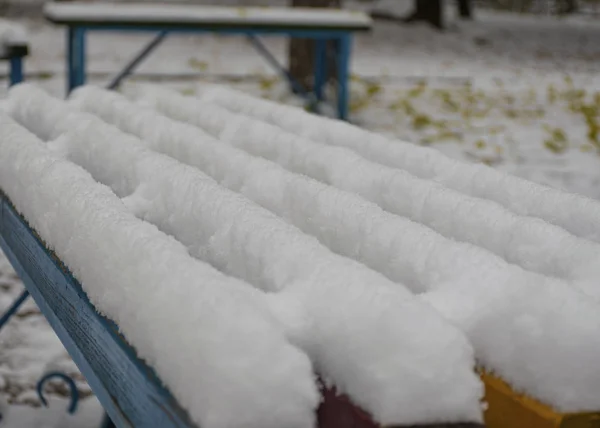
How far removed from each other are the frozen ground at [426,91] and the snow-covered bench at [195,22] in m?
1.07

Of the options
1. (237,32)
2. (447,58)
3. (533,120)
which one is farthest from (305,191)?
(447,58)

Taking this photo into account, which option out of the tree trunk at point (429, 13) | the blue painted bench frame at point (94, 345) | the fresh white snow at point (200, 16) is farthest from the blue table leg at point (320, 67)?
the tree trunk at point (429, 13)

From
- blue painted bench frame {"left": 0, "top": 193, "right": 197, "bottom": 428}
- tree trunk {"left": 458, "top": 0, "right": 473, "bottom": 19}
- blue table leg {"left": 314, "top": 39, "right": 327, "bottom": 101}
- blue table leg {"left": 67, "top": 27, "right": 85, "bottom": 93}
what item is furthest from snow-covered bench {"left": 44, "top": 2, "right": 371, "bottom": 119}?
tree trunk {"left": 458, "top": 0, "right": 473, "bottom": 19}

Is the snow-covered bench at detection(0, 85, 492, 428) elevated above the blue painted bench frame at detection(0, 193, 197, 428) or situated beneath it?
elevated above

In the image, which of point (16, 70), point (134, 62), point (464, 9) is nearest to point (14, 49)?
point (16, 70)

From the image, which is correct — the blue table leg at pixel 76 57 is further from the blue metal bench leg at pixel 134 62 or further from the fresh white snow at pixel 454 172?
the fresh white snow at pixel 454 172

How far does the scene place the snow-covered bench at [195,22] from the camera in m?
5.49

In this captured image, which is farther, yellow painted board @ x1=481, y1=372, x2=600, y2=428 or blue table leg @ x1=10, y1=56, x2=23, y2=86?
blue table leg @ x1=10, y1=56, x2=23, y2=86

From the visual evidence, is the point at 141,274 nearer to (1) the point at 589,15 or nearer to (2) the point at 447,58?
(2) the point at 447,58

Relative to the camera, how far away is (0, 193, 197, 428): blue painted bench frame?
0.91 m

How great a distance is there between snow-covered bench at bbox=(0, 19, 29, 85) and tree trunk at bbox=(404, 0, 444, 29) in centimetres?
1268

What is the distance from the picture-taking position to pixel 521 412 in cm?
94

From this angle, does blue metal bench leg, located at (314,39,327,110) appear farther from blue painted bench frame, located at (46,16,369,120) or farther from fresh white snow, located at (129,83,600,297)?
fresh white snow, located at (129,83,600,297)

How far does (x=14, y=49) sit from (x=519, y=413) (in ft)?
8.85
